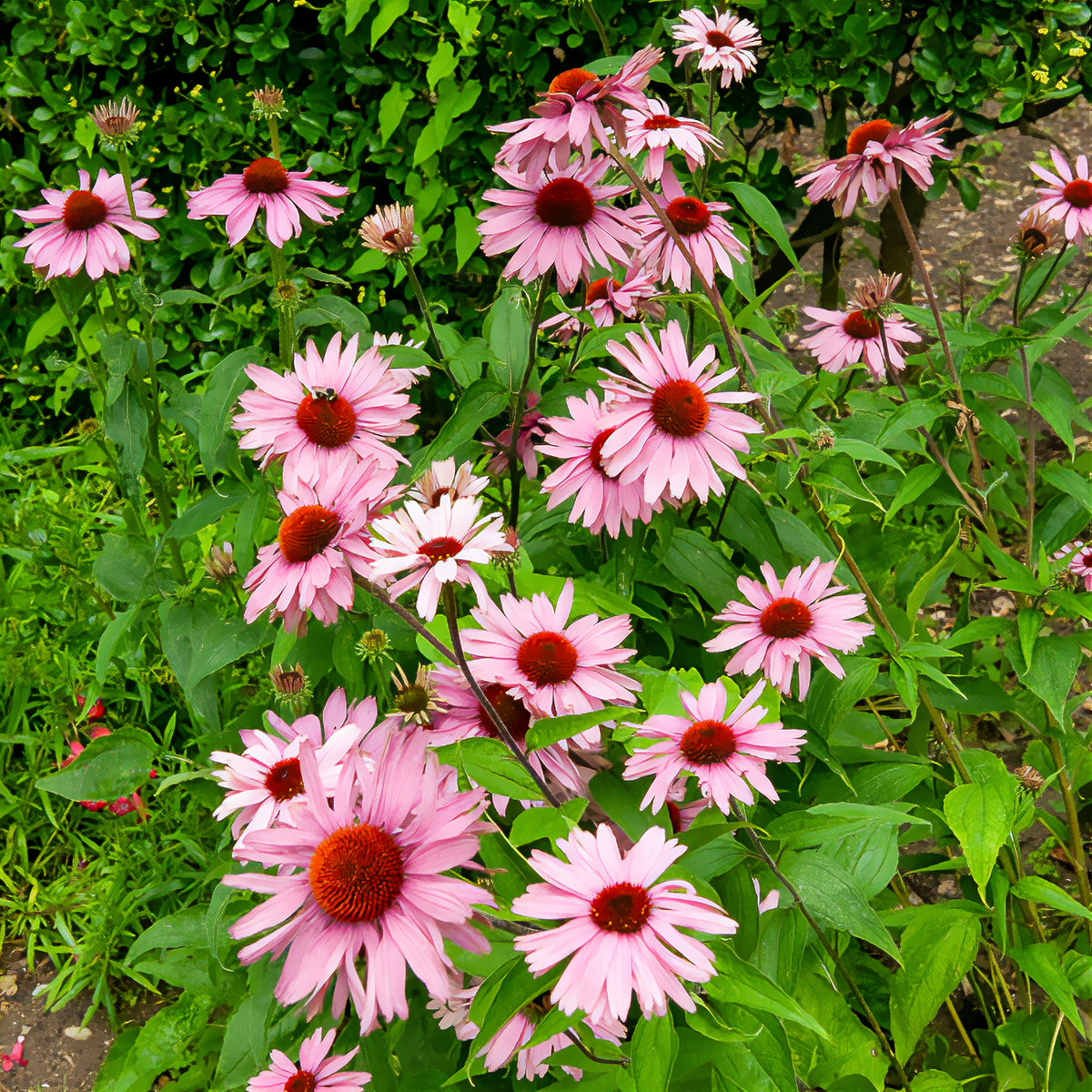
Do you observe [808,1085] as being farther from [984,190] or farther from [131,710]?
[984,190]

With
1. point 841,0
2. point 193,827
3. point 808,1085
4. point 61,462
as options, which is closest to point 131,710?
point 193,827

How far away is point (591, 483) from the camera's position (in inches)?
46.7

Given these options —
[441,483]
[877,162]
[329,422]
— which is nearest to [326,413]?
[329,422]

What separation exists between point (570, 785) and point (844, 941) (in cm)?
48

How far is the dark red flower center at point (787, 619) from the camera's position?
3.90 ft

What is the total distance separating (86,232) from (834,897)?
149 cm

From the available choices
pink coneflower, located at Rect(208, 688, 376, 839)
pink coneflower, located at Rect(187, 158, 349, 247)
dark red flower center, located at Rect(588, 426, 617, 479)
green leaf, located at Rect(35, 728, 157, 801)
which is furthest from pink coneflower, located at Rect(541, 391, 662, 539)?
green leaf, located at Rect(35, 728, 157, 801)

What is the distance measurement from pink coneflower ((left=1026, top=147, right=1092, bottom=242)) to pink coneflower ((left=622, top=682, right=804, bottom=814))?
1.04 meters

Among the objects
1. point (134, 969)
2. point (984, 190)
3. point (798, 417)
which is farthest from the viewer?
point (984, 190)

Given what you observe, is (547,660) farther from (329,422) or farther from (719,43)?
(719,43)

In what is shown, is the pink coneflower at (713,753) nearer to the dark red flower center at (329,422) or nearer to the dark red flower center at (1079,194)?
the dark red flower center at (329,422)

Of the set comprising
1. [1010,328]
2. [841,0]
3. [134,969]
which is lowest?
[134,969]

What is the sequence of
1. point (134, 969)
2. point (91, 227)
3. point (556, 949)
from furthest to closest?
point (134, 969) → point (91, 227) → point (556, 949)

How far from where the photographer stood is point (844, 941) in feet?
3.96
